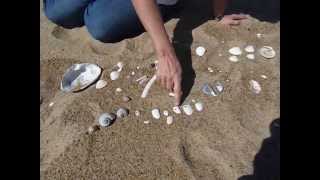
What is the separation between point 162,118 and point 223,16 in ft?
2.15

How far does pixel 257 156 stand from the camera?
5.05 feet

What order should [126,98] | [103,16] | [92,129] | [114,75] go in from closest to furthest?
[92,129]
[126,98]
[114,75]
[103,16]

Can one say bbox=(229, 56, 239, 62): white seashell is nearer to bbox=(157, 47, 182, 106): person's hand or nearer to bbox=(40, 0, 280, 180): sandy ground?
bbox=(40, 0, 280, 180): sandy ground

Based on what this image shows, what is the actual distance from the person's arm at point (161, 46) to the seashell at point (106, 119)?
0.25 metres

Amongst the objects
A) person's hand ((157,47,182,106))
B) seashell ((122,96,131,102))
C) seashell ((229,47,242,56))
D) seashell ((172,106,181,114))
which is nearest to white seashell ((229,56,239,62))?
seashell ((229,47,242,56))

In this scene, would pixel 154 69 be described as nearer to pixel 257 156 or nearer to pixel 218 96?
pixel 218 96

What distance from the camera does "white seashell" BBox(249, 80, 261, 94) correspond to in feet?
5.76

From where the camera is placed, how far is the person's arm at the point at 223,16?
2.02 metres

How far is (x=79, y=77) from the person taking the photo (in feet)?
6.03

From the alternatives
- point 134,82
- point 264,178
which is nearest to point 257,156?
point 264,178

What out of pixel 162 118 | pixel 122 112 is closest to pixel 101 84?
pixel 122 112

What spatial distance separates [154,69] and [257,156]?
578mm

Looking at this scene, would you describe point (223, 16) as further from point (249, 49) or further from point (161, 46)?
point (161, 46)
